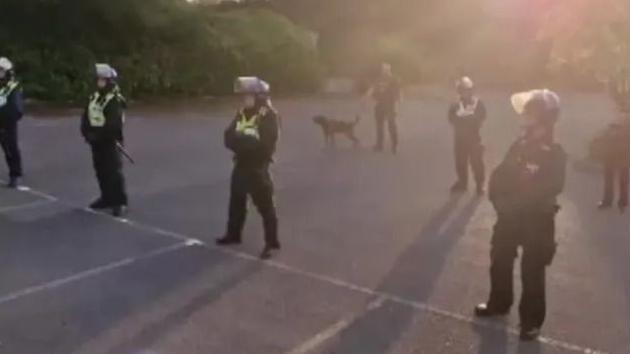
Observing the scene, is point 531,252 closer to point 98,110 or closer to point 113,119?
point 113,119

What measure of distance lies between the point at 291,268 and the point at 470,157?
5.05 metres

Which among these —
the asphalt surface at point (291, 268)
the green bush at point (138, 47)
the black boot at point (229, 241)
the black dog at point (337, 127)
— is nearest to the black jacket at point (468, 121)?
the asphalt surface at point (291, 268)

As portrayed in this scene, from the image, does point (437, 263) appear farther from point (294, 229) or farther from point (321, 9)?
point (321, 9)

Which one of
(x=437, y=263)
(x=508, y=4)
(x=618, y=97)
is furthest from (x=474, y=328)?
(x=508, y=4)

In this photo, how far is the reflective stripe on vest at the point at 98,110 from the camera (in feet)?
35.2

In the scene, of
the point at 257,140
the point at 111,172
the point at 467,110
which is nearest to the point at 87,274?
the point at 257,140

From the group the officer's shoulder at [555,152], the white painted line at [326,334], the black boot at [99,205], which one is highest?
the officer's shoulder at [555,152]

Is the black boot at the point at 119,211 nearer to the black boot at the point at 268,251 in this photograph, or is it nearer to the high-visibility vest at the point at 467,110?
the black boot at the point at 268,251

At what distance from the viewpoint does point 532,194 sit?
6660 millimetres

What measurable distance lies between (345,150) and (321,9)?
2065cm

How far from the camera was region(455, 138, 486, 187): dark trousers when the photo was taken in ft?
42.2

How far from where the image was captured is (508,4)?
35906 millimetres

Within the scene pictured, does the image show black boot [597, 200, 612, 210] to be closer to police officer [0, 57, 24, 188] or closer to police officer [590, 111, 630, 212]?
police officer [590, 111, 630, 212]

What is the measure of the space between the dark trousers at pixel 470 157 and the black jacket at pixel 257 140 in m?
4.55
